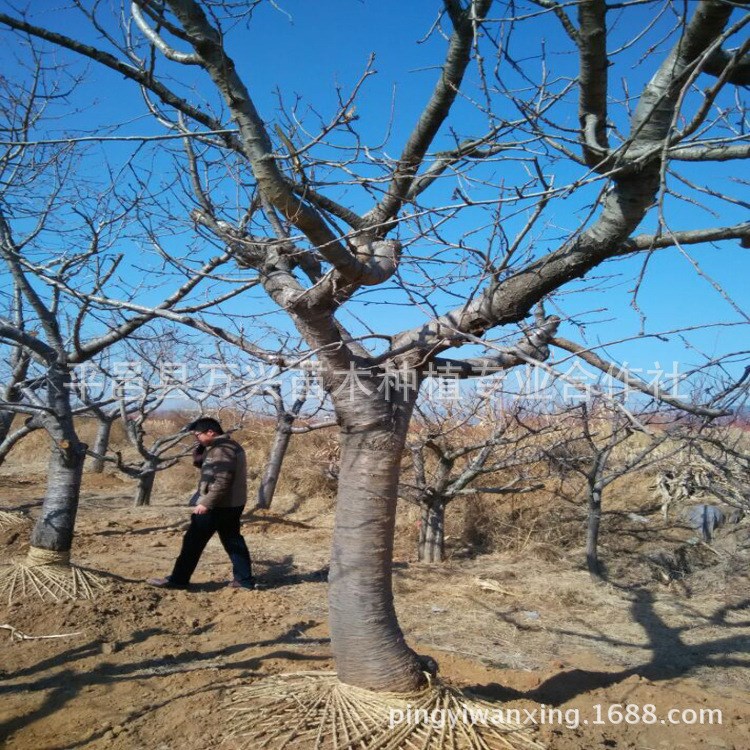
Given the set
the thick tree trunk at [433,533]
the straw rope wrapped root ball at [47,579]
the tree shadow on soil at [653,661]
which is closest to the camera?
the tree shadow on soil at [653,661]

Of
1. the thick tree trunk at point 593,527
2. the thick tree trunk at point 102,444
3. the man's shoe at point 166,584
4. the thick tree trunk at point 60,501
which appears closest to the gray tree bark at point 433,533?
the thick tree trunk at point 593,527

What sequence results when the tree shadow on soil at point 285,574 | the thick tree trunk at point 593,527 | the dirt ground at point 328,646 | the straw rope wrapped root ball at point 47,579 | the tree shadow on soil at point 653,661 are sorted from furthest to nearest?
the thick tree trunk at point 593,527
the tree shadow on soil at point 285,574
the straw rope wrapped root ball at point 47,579
the tree shadow on soil at point 653,661
the dirt ground at point 328,646

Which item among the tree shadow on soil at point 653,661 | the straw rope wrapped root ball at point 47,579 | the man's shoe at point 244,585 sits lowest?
the tree shadow on soil at point 653,661

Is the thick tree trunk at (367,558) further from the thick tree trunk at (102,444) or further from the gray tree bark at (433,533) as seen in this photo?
the thick tree trunk at (102,444)

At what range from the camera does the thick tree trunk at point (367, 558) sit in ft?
9.07

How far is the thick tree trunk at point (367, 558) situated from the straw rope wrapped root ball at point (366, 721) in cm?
9

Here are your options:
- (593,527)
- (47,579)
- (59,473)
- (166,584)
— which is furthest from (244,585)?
(593,527)

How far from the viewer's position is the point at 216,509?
5551 mm

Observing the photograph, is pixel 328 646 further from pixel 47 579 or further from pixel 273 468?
pixel 273 468

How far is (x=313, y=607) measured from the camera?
5.20m

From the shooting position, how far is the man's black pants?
5.35 meters

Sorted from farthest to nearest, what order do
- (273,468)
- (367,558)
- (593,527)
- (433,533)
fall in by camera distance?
(273,468) < (433,533) < (593,527) < (367,558)

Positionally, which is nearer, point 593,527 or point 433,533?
point 593,527

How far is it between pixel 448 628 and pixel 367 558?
8.14 ft
